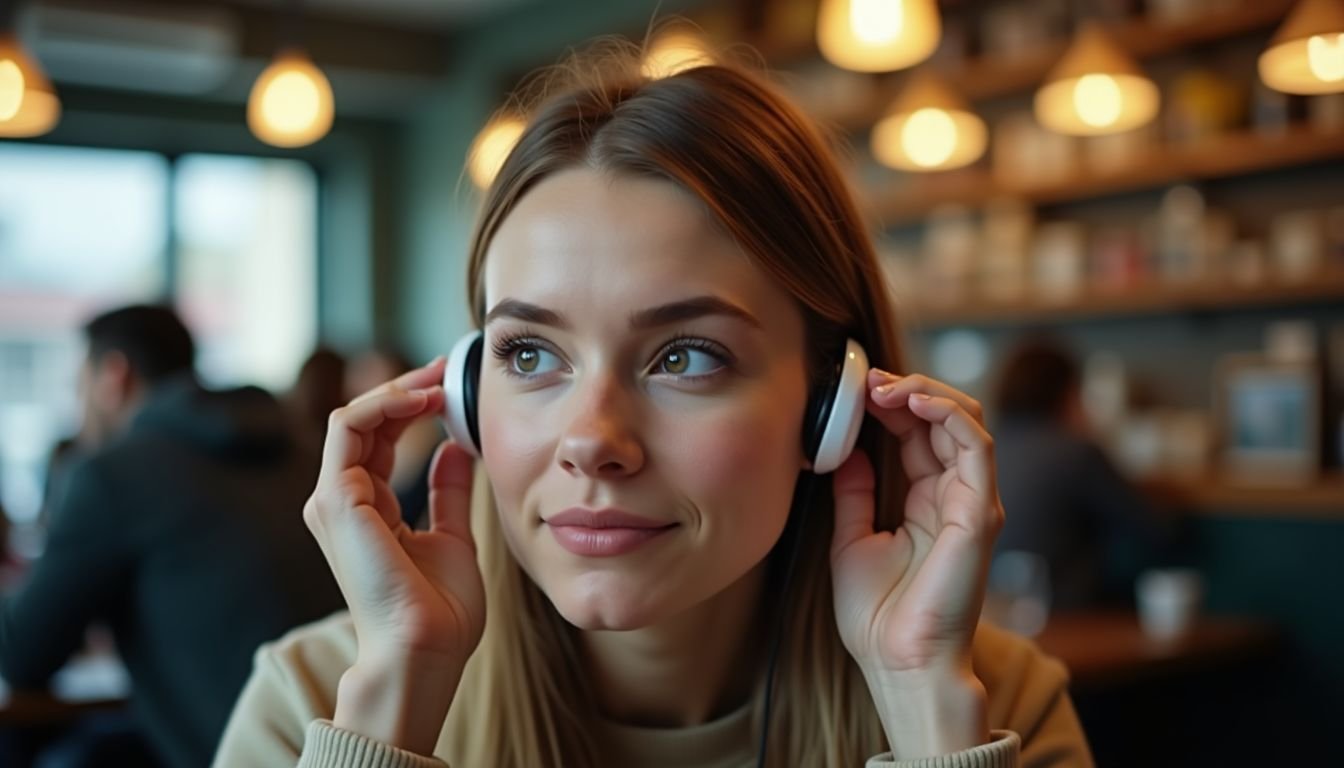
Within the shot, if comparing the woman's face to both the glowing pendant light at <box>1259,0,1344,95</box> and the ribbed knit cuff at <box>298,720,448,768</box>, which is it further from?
the glowing pendant light at <box>1259,0,1344,95</box>

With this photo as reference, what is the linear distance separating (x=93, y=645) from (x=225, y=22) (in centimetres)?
416

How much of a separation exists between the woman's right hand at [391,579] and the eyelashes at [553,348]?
121mm

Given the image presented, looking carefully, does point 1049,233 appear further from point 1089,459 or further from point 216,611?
point 216,611

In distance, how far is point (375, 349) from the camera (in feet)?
17.7

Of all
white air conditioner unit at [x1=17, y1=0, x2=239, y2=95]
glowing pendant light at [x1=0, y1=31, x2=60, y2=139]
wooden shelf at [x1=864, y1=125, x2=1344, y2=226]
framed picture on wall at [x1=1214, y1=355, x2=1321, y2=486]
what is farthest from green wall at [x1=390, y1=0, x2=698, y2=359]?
framed picture on wall at [x1=1214, y1=355, x2=1321, y2=486]

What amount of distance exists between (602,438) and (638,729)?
15.0 inches

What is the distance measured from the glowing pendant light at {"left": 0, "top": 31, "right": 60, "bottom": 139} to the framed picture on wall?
150 inches

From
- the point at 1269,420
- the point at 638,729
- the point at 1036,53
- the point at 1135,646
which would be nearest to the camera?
the point at 638,729

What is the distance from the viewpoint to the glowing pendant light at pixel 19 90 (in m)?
3.80

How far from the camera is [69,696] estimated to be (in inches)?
99.2

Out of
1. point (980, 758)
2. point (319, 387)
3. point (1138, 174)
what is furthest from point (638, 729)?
point (1138, 174)

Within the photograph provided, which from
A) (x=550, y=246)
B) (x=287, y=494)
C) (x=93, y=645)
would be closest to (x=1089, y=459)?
(x=287, y=494)

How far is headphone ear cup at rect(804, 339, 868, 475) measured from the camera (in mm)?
1257

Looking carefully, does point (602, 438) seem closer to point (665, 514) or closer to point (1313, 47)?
point (665, 514)
